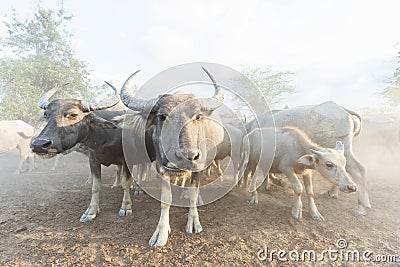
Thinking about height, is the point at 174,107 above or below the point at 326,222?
above

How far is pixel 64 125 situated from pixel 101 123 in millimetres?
572

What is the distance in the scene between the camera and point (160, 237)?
10.0 ft

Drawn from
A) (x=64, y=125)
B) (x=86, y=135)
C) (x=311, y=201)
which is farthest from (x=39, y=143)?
(x=311, y=201)

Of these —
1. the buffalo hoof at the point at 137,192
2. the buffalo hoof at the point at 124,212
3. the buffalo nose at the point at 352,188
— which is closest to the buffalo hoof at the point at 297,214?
the buffalo nose at the point at 352,188

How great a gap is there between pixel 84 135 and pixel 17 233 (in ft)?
5.89

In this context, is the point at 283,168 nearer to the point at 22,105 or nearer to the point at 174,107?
the point at 174,107

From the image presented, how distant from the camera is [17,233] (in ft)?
11.1

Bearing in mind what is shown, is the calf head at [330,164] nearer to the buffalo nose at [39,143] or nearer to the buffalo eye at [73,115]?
the buffalo eye at [73,115]

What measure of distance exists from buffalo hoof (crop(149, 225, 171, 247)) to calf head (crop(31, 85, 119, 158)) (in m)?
1.94

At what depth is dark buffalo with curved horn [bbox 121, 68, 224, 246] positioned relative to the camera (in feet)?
9.25

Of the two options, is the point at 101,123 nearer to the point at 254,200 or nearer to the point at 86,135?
the point at 86,135

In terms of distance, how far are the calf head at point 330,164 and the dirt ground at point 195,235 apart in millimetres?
787

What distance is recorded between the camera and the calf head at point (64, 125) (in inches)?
125

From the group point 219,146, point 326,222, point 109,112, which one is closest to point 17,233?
point 109,112
